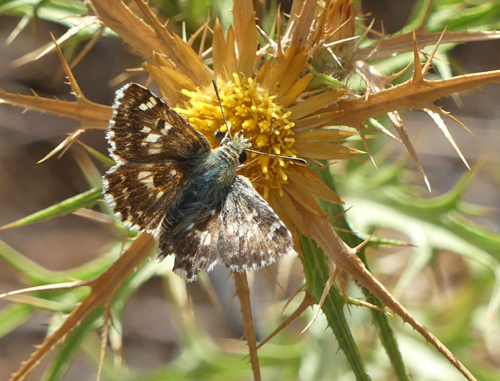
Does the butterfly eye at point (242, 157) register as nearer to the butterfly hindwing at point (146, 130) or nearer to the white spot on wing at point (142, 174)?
the butterfly hindwing at point (146, 130)

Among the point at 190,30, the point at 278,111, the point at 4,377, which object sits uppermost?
the point at 190,30

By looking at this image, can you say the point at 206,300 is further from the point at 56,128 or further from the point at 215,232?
the point at 215,232

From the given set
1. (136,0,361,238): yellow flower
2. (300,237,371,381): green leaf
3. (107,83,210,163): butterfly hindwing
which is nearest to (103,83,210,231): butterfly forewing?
(107,83,210,163): butterfly hindwing

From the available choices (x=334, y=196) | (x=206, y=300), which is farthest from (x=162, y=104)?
(x=206, y=300)

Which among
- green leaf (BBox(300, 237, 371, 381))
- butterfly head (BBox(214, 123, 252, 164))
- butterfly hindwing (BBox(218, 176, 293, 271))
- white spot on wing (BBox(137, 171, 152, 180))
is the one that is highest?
white spot on wing (BBox(137, 171, 152, 180))

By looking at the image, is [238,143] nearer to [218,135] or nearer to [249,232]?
[218,135]

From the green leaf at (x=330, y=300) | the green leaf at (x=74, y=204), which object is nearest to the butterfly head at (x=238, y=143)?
the green leaf at (x=330, y=300)

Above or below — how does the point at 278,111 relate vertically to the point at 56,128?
above

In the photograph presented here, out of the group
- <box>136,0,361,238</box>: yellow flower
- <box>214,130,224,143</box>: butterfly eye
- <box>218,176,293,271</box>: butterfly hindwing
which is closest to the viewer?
<box>218,176,293,271</box>: butterfly hindwing

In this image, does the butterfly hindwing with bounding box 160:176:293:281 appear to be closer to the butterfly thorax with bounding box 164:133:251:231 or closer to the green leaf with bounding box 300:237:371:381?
the butterfly thorax with bounding box 164:133:251:231
